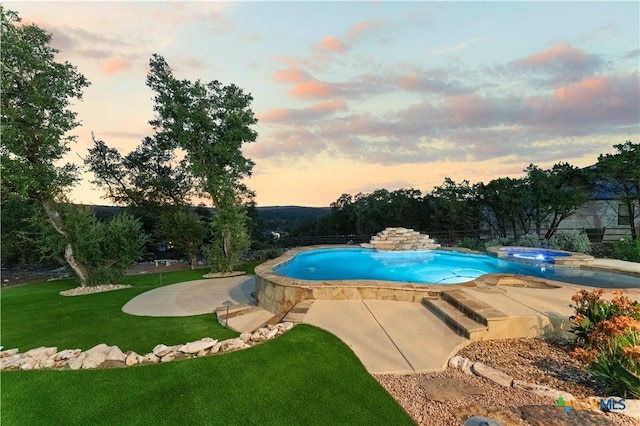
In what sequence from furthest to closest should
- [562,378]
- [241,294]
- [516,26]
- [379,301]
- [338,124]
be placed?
[338,124] < [516,26] < [241,294] < [379,301] < [562,378]

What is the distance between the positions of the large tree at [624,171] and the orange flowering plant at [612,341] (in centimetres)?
1582

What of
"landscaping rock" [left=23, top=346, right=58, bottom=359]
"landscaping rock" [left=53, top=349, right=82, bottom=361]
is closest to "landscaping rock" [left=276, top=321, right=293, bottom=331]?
"landscaping rock" [left=53, top=349, right=82, bottom=361]

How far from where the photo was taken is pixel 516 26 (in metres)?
10.9

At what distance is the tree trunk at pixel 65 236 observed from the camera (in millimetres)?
11242

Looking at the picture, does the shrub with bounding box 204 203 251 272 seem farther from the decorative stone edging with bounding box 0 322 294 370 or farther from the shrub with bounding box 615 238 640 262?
the shrub with bounding box 615 238 640 262

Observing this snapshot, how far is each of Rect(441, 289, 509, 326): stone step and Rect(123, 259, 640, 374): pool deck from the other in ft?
0.06

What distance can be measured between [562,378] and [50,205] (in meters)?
15.2

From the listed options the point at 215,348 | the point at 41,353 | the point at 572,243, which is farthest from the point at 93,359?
the point at 572,243

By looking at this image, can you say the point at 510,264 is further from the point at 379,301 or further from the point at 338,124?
the point at 338,124

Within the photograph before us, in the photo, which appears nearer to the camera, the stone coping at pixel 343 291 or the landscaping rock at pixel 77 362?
the landscaping rock at pixel 77 362

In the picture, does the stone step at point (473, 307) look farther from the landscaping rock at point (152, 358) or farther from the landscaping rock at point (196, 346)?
the landscaping rock at point (152, 358)

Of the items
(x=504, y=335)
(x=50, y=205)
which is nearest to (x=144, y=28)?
(x=50, y=205)

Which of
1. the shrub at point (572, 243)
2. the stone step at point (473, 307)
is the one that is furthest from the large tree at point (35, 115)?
the shrub at point (572, 243)

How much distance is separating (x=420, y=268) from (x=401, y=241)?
4994 millimetres
